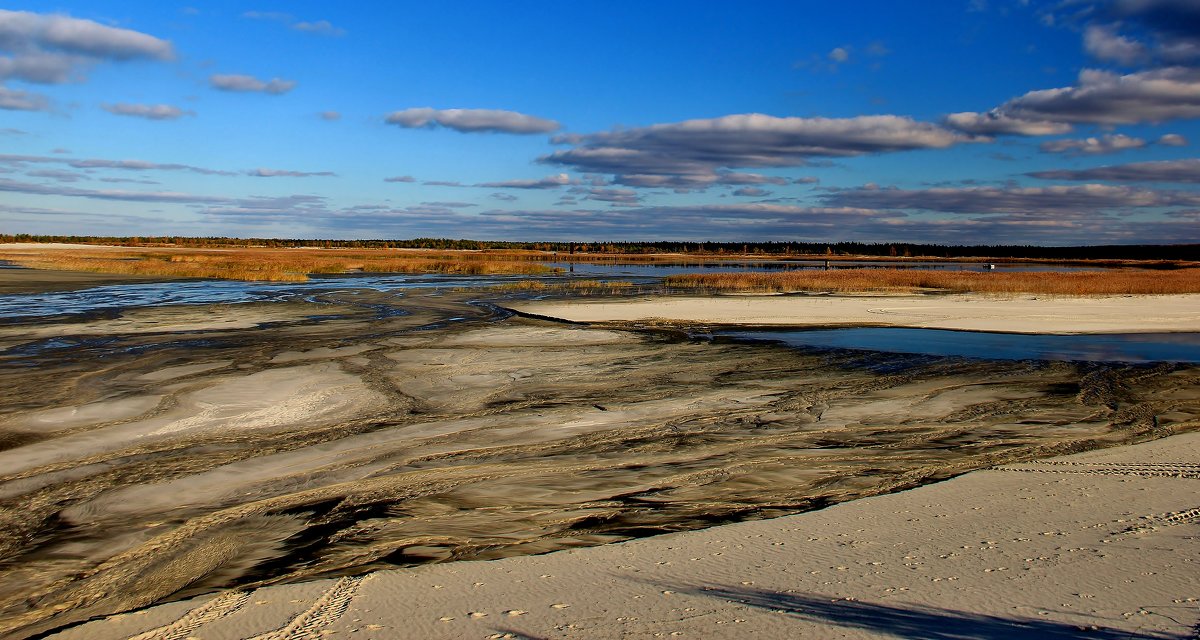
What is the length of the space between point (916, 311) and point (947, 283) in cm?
1729

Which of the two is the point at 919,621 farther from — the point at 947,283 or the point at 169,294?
the point at 947,283

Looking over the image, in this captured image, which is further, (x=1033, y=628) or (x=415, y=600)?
(x=415, y=600)

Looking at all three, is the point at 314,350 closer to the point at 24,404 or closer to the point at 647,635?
the point at 24,404

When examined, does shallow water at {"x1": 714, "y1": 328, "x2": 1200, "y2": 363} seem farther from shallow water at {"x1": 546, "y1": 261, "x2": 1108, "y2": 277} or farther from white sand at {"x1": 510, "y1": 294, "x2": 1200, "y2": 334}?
shallow water at {"x1": 546, "y1": 261, "x2": 1108, "y2": 277}

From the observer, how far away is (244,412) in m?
11.8

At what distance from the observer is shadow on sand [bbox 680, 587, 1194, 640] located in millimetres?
4453

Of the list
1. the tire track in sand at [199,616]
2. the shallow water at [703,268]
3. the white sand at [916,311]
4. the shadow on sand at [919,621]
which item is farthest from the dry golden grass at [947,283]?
the tire track in sand at [199,616]

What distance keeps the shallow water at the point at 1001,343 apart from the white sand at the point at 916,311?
4.69ft

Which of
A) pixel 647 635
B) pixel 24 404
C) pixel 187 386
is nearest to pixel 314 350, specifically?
pixel 187 386

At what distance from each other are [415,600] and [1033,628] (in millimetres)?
3563

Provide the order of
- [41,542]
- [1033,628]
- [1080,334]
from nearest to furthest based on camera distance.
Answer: [1033,628], [41,542], [1080,334]

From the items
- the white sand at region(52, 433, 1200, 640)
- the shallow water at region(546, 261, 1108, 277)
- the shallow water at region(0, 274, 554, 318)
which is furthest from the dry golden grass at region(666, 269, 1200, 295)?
the white sand at region(52, 433, 1200, 640)

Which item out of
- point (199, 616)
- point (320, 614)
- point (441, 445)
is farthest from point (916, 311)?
point (199, 616)

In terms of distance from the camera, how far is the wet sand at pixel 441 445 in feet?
20.5
